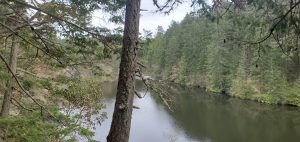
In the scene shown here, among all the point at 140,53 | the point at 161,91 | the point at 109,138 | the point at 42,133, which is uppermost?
the point at 140,53

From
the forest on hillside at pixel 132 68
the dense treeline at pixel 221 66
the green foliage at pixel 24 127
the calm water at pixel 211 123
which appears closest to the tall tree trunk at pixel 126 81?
the forest on hillside at pixel 132 68

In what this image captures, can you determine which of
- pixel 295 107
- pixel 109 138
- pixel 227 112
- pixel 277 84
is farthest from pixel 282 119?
pixel 109 138

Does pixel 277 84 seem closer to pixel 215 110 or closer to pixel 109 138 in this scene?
pixel 215 110

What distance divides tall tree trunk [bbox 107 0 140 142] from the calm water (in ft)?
52.9

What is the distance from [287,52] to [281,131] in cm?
2436

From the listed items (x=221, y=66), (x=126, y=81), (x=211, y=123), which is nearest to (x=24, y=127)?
(x=126, y=81)

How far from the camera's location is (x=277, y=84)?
146ft

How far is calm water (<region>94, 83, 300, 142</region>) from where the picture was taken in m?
24.8

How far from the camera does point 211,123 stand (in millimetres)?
30484

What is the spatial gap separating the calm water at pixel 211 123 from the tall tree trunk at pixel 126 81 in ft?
52.9

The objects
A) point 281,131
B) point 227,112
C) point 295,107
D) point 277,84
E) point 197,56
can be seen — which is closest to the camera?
point 281,131

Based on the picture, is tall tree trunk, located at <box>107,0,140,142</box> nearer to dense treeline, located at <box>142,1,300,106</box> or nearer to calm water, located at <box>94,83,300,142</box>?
calm water, located at <box>94,83,300,142</box>

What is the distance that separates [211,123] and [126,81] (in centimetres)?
2598

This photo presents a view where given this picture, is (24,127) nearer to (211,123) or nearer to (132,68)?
(132,68)
